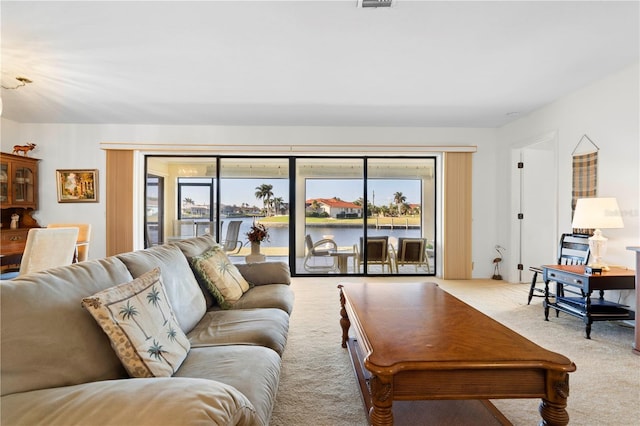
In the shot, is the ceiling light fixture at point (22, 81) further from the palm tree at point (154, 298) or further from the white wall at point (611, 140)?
the white wall at point (611, 140)

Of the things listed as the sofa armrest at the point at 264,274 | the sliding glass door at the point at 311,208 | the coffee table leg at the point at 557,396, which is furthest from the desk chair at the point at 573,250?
the sofa armrest at the point at 264,274

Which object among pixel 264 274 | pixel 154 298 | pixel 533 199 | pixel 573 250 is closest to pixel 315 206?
pixel 264 274

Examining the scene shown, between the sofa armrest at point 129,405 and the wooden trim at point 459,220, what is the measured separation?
186 inches

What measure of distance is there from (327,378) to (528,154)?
14.9ft

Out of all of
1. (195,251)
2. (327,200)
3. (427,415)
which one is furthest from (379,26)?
(327,200)

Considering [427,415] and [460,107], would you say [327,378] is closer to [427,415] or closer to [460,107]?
[427,415]

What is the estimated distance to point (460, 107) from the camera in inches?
164

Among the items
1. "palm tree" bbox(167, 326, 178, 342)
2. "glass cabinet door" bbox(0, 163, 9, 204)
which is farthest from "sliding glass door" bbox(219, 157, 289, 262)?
"palm tree" bbox(167, 326, 178, 342)

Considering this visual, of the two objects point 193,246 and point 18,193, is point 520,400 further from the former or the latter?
point 18,193

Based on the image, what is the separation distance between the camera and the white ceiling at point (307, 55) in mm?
2232

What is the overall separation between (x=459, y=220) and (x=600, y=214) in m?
2.26

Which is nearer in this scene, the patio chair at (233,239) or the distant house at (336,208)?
the patio chair at (233,239)

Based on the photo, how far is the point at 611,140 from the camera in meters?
3.16

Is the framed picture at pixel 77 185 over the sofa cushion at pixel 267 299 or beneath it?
over
